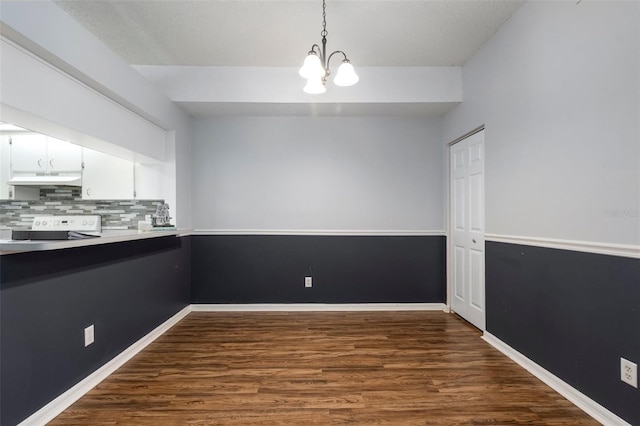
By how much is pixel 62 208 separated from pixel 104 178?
0.75 meters

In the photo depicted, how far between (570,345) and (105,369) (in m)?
3.21

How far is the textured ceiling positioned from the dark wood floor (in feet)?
9.12

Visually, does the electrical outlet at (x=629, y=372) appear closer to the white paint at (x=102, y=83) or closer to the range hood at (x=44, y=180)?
the white paint at (x=102, y=83)

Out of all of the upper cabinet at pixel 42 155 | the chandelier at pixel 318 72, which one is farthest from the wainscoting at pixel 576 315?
the upper cabinet at pixel 42 155

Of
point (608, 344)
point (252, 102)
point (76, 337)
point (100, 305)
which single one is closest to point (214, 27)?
point (252, 102)

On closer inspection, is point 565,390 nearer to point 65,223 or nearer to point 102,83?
point 102,83

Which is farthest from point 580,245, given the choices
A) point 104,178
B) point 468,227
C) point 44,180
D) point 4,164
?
point 4,164

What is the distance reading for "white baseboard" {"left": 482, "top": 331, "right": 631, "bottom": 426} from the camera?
1.71m

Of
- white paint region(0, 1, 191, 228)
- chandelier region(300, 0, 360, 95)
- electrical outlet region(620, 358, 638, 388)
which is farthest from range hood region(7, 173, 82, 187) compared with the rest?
electrical outlet region(620, 358, 638, 388)

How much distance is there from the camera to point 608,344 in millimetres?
1703

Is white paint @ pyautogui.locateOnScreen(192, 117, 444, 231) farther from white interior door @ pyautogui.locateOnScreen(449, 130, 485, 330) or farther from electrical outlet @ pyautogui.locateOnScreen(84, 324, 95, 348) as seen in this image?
electrical outlet @ pyautogui.locateOnScreen(84, 324, 95, 348)

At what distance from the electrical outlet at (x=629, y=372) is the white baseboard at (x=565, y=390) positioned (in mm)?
231

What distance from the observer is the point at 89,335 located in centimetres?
212

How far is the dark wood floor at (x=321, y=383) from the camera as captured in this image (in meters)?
1.79
